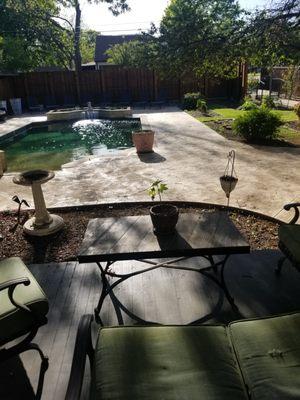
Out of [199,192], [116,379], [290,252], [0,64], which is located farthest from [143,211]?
[0,64]

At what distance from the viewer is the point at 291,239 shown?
8.29 ft

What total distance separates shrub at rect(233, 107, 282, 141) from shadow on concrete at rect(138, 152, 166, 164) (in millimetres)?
2543

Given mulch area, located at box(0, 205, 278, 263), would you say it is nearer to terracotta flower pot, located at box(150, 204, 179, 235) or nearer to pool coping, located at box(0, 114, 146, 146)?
terracotta flower pot, located at box(150, 204, 179, 235)

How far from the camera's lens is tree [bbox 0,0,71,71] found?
1791 centimetres

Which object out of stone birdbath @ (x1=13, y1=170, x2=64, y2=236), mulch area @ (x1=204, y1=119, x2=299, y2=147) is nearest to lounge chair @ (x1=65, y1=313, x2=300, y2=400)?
stone birdbath @ (x1=13, y1=170, x2=64, y2=236)

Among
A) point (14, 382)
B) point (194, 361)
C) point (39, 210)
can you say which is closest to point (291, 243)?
point (194, 361)

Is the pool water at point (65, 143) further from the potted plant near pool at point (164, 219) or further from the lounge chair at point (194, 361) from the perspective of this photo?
the lounge chair at point (194, 361)

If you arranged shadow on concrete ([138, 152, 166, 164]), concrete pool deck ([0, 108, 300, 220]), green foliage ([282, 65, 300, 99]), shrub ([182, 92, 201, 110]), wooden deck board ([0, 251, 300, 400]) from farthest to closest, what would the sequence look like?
shrub ([182, 92, 201, 110])
green foliage ([282, 65, 300, 99])
shadow on concrete ([138, 152, 166, 164])
concrete pool deck ([0, 108, 300, 220])
wooden deck board ([0, 251, 300, 400])

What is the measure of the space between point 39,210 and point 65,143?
7.18 metres

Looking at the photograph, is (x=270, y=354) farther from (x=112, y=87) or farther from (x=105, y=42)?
(x=105, y=42)

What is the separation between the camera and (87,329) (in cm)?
153

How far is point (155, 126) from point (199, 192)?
670 centimetres

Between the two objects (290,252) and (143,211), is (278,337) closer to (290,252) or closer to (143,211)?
(290,252)

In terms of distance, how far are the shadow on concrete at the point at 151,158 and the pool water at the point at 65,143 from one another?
1802mm
